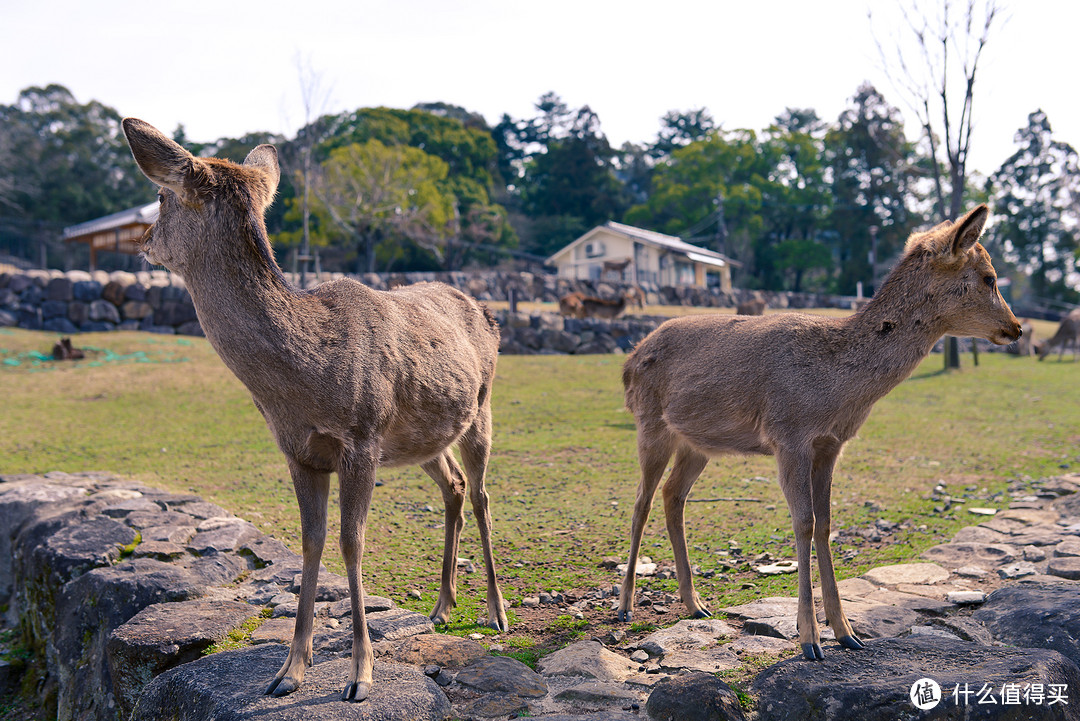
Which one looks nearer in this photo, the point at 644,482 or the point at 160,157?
the point at 160,157

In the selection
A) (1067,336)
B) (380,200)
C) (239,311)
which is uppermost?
(380,200)

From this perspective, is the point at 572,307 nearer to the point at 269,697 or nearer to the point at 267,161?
the point at 267,161

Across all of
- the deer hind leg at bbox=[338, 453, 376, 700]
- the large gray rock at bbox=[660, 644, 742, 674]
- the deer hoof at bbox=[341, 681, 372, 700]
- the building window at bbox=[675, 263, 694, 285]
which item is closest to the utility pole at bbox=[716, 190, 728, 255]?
the building window at bbox=[675, 263, 694, 285]

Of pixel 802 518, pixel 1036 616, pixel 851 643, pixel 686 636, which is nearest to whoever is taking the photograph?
pixel 851 643

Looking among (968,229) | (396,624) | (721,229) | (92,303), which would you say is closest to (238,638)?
(396,624)

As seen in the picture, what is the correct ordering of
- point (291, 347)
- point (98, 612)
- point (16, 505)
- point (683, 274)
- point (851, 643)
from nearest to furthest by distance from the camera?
point (291, 347) < point (851, 643) < point (98, 612) < point (16, 505) < point (683, 274)

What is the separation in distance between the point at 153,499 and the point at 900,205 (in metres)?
56.8

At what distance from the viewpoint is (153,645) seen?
12.4 ft

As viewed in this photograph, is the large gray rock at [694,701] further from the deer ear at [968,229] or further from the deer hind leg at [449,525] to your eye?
the deer ear at [968,229]

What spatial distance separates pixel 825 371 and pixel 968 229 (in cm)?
100

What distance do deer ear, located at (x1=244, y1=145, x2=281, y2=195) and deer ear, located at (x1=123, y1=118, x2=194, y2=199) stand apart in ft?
1.42

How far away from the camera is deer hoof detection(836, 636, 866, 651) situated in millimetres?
3579

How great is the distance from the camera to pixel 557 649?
13.4ft

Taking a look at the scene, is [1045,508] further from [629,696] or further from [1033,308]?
[1033,308]
